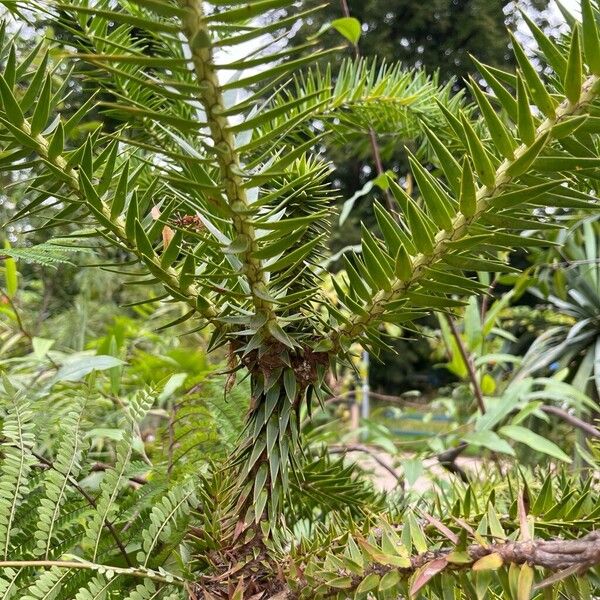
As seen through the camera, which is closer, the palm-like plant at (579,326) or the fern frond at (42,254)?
the fern frond at (42,254)

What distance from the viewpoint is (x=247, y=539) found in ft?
0.71

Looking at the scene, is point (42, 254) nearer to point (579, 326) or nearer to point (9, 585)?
point (9, 585)

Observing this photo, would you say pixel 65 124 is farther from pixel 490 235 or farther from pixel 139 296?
pixel 139 296

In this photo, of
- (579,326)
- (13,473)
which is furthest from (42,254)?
(579,326)

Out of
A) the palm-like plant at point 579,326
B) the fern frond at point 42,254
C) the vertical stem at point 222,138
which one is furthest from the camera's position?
the palm-like plant at point 579,326

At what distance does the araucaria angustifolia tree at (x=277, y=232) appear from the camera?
0.14 m

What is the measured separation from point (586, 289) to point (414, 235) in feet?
6.16

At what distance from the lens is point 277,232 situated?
17 cm

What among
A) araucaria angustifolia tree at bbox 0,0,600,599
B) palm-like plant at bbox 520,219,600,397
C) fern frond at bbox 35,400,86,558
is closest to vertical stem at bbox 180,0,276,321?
araucaria angustifolia tree at bbox 0,0,600,599

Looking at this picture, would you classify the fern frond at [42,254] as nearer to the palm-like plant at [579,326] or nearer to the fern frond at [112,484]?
the fern frond at [112,484]

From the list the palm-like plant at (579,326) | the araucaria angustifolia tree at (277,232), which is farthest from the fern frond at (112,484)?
the palm-like plant at (579,326)

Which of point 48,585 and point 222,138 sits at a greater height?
point 222,138

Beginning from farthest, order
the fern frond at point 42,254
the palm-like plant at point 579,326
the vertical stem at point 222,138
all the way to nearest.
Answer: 1. the palm-like plant at point 579,326
2. the fern frond at point 42,254
3. the vertical stem at point 222,138

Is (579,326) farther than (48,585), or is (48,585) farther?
(579,326)
